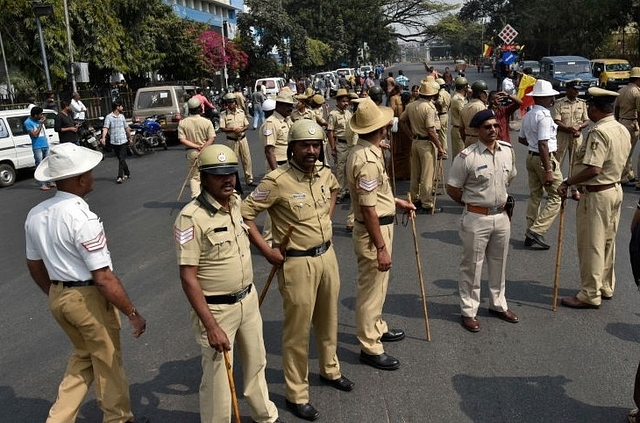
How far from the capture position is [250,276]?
3.32m

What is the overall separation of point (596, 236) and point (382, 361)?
238 centimetres

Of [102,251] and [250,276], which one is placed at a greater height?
[102,251]

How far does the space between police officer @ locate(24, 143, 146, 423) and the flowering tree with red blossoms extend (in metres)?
26.9

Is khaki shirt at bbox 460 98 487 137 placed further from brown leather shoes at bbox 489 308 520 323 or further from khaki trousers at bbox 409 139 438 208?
Answer: brown leather shoes at bbox 489 308 520 323

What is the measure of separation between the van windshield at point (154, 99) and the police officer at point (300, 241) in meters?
16.0

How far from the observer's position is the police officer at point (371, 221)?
4.04m

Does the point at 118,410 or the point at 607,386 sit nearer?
the point at 118,410

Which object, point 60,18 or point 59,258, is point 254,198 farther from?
point 60,18

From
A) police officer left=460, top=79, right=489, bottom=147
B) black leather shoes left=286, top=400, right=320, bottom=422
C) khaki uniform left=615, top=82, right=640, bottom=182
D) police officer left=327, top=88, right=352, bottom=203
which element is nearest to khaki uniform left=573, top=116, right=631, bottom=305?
black leather shoes left=286, top=400, right=320, bottom=422

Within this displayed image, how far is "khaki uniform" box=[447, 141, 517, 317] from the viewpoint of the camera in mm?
4730

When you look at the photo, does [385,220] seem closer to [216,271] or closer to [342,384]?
[342,384]

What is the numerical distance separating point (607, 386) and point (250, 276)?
261 centimetres

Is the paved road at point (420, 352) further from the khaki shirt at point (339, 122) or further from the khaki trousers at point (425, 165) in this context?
the khaki shirt at point (339, 122)

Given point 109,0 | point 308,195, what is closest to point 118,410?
point 308,195
